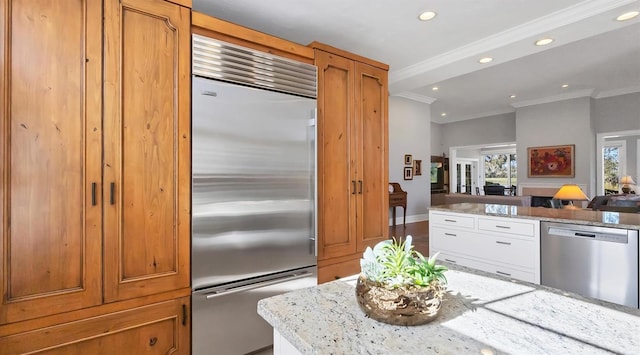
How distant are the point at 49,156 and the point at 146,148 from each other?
0.41 metres

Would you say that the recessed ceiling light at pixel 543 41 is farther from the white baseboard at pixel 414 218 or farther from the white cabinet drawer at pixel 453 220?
the white baseboard at pixel 414 218

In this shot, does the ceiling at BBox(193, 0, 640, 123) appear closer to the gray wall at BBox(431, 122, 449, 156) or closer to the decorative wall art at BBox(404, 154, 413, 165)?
the decorative wall art at BBox(404, 154, 413, 165)

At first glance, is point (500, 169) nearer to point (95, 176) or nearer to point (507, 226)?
point (507, 226)

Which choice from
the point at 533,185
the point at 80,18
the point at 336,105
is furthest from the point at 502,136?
the point at 80,18

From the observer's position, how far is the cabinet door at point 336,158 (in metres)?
2.41

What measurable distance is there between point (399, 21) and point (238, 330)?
272 centimetres

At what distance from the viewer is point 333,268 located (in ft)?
8.19

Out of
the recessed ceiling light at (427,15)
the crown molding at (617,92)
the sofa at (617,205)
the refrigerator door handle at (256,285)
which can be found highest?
the crown molding at (617,92)

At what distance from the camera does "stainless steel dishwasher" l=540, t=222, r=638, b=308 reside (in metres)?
2.08

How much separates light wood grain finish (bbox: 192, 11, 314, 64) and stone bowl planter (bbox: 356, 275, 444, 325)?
1.85 meters

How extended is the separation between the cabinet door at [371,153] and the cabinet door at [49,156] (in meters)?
1.86

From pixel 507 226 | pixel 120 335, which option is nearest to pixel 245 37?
pixel 120 335

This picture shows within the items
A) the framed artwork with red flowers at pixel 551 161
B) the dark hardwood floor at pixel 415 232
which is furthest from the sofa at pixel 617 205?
the framed artwork with red flowers at pixel 551 161

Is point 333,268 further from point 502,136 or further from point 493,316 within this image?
point 502,136
